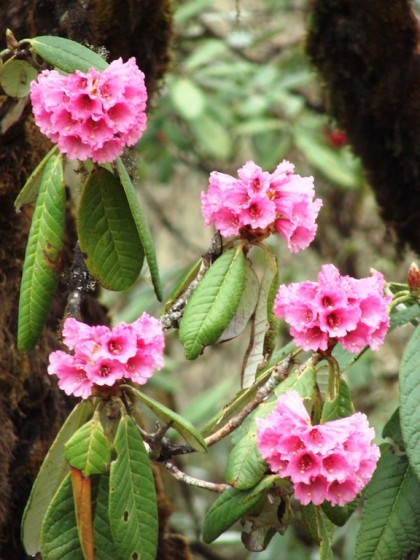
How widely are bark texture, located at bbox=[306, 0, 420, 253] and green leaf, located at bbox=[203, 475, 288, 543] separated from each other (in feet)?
3.68

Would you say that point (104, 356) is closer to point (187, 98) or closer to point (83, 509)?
point (83, 509)

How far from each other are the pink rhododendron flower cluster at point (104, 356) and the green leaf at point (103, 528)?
138 mm

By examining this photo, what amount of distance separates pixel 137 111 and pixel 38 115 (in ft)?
0.43

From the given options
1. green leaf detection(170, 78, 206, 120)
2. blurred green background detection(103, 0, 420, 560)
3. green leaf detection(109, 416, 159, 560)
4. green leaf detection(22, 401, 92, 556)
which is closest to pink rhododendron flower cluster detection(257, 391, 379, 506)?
green leaf detection(109, 416, 159, 560)

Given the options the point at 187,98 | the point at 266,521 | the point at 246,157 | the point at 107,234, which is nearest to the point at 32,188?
the point at 107,234

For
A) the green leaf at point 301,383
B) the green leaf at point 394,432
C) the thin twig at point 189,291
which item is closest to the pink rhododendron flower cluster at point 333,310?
the green leaf at point 301,383

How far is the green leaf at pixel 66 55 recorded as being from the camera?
→ 54.3 inches

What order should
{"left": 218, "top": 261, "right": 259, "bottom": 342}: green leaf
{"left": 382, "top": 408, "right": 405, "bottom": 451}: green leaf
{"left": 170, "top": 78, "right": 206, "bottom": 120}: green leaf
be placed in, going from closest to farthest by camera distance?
1. {"left": 218, "top": 261, "right": 259, "bottom": 342}: green leaf
2. {"left": 382, "top": 408, "right": 405, "bottom": 451}: green leaf
3. {"left": 170, "top": 78, "right": 206, "bottom": 120}: green leaf

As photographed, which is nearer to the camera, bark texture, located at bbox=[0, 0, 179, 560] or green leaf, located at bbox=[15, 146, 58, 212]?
green leaf, located at bbox=[15, 146, 58, 212]

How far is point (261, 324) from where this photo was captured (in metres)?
1.45

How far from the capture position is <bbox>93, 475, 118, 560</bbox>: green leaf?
130 centimetres

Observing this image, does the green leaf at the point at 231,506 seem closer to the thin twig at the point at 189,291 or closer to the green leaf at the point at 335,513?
the green leaf at the point at 335,513

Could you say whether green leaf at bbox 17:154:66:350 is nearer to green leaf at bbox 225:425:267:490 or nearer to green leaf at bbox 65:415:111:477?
green leaf at bbox 65:415:111:477

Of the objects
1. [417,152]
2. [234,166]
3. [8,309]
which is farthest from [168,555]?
[234,166]
